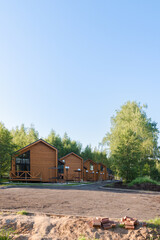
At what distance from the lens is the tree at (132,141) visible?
25.4m

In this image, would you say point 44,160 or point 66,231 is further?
point 44,160

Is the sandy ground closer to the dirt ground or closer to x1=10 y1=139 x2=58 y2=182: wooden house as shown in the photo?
the dirt ground

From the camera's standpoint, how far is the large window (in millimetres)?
30703

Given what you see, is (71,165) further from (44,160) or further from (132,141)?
(132,141)

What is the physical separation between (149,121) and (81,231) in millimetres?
37880

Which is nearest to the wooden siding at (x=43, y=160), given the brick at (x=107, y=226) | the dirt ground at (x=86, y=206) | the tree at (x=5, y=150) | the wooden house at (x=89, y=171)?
the tree at (x=5, y=150)

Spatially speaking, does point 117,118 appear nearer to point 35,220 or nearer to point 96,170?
point 96,170

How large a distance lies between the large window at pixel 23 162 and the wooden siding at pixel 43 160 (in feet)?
1.39

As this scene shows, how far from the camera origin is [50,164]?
3184 cm

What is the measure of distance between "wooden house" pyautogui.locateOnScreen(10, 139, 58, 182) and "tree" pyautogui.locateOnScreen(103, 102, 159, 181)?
906 centimetres

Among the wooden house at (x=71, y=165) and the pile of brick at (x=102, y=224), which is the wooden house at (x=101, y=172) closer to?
the wooden house at (x=71, y=165)

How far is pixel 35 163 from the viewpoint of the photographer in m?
31.2

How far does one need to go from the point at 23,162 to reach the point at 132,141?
15635mm

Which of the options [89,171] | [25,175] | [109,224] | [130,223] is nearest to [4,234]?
[109,224]
